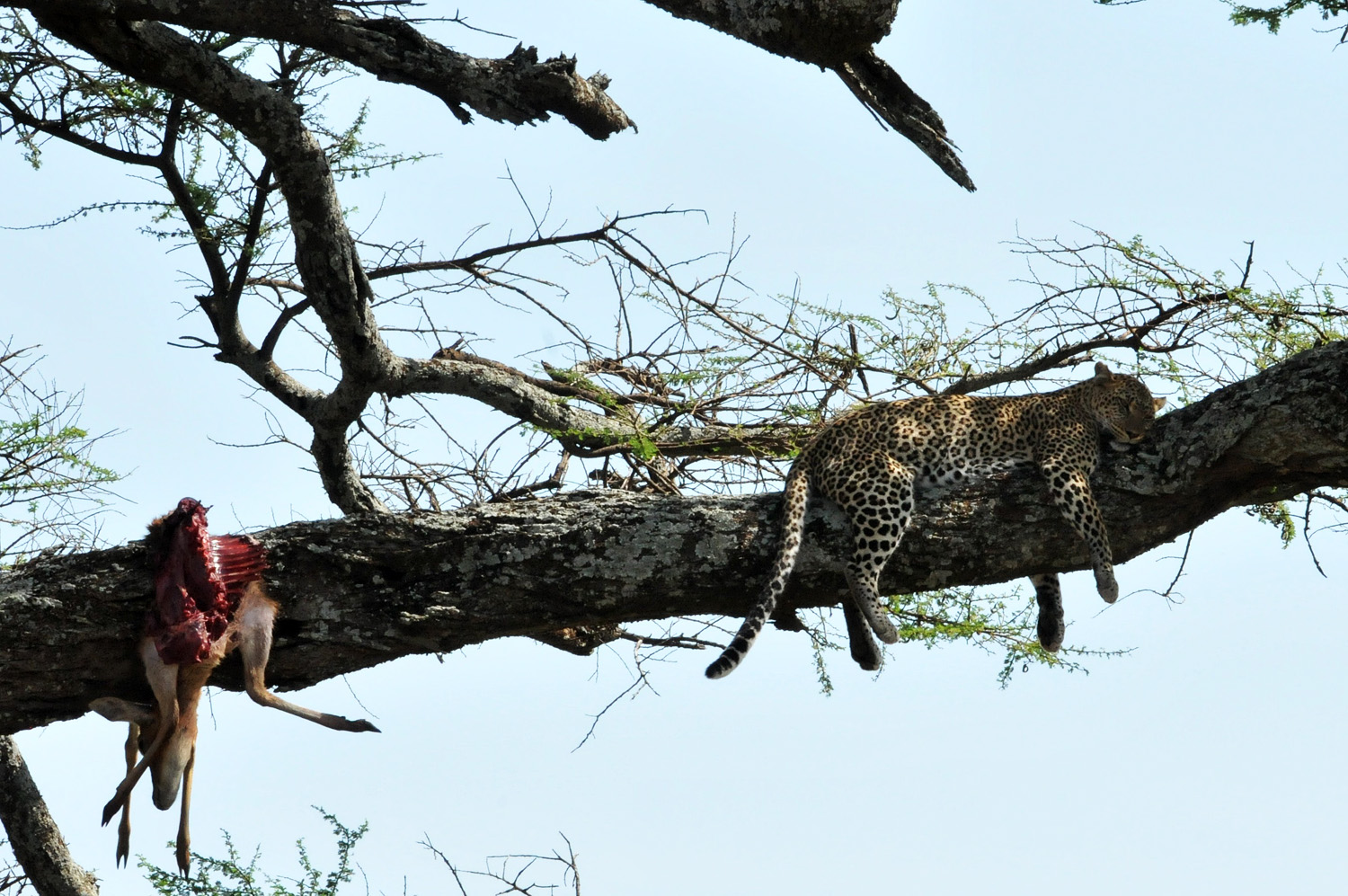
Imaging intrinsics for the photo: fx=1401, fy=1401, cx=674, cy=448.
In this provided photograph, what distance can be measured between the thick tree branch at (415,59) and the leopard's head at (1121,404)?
251 cm

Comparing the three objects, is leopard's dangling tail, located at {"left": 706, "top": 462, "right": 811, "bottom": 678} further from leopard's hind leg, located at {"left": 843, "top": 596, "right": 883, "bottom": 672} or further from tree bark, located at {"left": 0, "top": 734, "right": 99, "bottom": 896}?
tree bark, located at {"left": 0, "top": 734, "right": 99, "bottom": 896}

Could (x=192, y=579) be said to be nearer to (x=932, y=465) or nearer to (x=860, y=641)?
(x=860, y=641)

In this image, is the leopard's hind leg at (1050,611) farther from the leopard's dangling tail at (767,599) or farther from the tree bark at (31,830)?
the tree bark at (31,830)

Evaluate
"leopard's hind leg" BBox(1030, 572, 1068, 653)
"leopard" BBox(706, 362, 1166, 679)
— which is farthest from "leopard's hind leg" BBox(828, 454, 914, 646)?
"leopard's hind leg" BBox(1030, 572, 1068, 653)

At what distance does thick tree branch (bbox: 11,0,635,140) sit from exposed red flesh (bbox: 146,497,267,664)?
1.98 meters

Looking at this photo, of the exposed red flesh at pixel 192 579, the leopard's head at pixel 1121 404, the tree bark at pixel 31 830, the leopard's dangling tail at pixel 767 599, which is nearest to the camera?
the exposed red flesh at pixel 192 579

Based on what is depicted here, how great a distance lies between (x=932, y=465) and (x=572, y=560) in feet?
5.68

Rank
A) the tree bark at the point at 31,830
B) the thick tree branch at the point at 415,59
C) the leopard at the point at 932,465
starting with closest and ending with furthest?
1. the leopard at the point at 932,465
2. the thick tree branch at the point at 415,59
3. the tree bark at the point at 31,830

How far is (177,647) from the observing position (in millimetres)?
4898

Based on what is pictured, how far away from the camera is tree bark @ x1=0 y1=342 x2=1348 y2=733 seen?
491cm

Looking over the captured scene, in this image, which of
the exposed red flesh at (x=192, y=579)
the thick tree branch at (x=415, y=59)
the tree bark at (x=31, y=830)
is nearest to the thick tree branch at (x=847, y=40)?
the thick tree branch at (x=415, y=59)

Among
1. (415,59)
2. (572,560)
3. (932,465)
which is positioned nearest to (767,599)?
(572,560)

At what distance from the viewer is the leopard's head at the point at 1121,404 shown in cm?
617

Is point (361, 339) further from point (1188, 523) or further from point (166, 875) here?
point (1188, 523)
